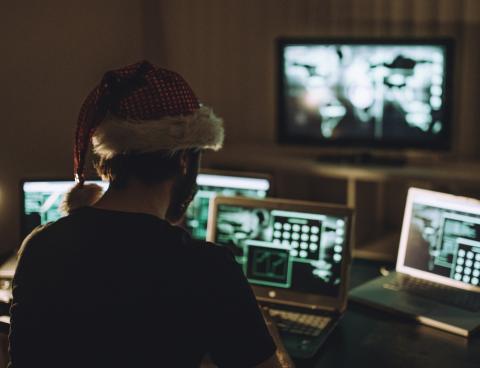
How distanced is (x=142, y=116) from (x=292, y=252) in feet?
2.88

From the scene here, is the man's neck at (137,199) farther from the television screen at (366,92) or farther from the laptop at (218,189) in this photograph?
the television screen at (366,92)

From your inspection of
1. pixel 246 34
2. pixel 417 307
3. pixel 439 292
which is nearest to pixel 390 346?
pixel 417 307

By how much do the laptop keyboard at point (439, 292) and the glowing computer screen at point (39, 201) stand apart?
0.99 m

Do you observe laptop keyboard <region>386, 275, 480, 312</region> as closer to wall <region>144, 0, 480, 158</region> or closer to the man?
the man

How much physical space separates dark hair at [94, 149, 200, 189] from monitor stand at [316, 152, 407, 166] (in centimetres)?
134

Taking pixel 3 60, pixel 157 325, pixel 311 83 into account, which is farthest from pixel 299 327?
pixel 3 60

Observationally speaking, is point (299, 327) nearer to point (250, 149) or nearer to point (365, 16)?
point (250, 149)

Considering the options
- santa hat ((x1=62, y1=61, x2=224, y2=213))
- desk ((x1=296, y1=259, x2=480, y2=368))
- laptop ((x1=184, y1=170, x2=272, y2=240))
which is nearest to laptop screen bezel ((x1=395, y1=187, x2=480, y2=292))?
desk ((x1=296, y1=259, x2=480, y2=368))

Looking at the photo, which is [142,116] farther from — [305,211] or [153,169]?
[305,211]

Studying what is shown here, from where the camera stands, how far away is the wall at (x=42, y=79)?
2.44 m

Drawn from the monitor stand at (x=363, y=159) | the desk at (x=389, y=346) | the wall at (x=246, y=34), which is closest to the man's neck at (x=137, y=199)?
the desk at (x=389, y=346)

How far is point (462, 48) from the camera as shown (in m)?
3.06

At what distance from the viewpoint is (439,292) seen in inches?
81.0

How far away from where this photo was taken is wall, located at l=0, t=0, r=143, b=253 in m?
2.44
